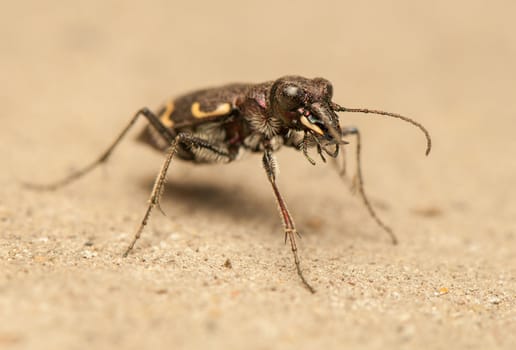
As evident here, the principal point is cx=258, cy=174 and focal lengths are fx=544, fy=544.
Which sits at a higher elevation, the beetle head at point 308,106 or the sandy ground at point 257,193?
the beetle head at point 308,106

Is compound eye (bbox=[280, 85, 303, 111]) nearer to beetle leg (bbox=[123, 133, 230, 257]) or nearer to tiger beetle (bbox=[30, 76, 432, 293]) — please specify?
tiger beetle (bbox=[30, 76, 432, 293])

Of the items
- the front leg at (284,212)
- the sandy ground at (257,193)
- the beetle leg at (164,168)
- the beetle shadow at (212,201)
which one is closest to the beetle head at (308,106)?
the front leg at (284,212)

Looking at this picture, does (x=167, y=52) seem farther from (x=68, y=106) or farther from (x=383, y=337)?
(x=383, y=337)

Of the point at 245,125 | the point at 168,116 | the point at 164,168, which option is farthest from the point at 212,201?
the point at 164,168

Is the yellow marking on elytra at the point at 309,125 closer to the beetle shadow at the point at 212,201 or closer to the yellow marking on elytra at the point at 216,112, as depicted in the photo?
the yellow marking on elytra at the point at 216,112

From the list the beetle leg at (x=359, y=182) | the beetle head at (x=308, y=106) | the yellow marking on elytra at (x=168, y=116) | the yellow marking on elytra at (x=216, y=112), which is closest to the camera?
the beetle head at (x=308, y=106)

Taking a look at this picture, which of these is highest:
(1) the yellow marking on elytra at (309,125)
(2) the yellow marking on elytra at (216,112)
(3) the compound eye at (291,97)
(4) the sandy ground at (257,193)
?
(3) the compound eye at (291,97)

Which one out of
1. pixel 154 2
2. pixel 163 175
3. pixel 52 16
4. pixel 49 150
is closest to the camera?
pixel 163 175

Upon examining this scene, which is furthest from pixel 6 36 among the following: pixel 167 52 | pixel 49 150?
pixel 49 150
